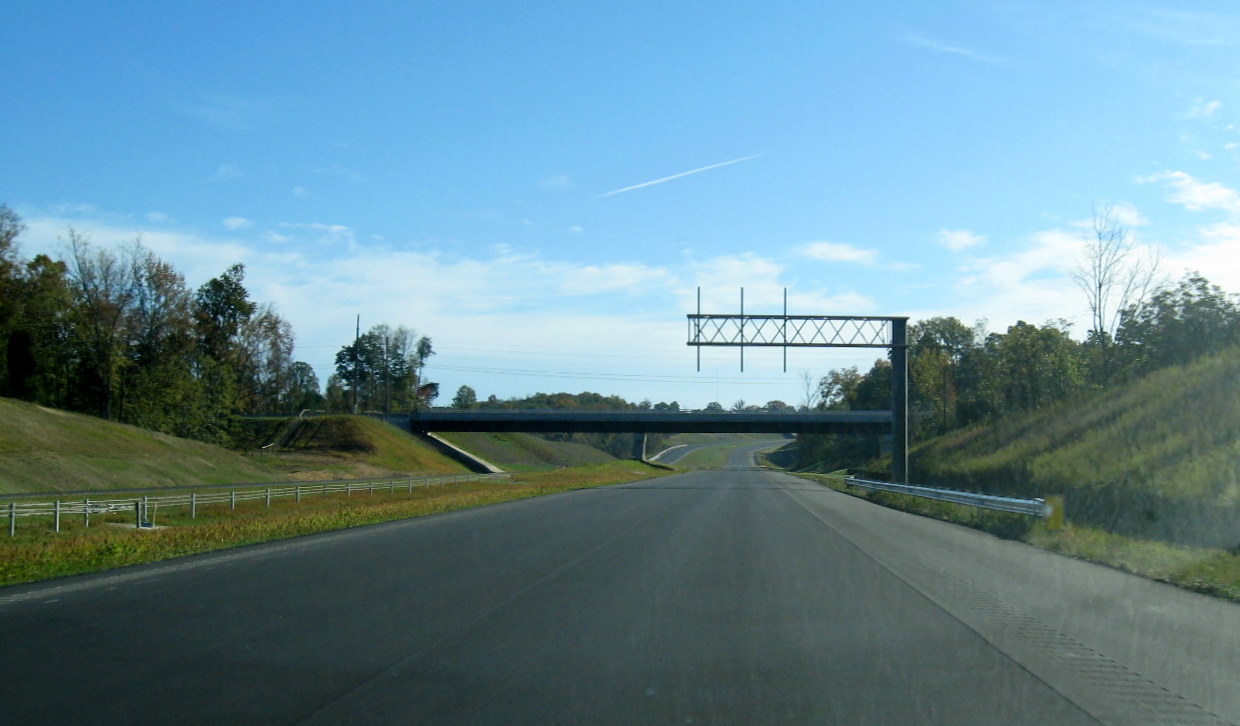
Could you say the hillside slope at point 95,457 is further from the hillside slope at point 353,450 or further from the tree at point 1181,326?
the tree at point 1181,326

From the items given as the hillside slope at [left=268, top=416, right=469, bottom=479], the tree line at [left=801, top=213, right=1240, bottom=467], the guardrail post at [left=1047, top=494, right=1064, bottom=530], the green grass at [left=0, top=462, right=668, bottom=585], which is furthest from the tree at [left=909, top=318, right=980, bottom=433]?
the guardrail post at [left=1047, top=494, right=1064, bottom=530]

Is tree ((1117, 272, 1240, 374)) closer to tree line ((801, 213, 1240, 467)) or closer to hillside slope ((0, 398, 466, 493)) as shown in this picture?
tree line ((801, 213, 1240, 467))

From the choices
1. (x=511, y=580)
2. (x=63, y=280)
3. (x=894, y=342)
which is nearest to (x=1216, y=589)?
(x=511, y=580)

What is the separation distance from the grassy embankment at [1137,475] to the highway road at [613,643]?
3611mm

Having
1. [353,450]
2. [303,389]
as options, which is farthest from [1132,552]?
[303,389]

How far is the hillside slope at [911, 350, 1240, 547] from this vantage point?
83.5 feet

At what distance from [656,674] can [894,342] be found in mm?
42370

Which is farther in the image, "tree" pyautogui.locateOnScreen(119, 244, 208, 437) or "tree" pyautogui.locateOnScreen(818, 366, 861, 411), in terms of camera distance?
"tree" pyautogui.locateOnScreen(818, 366, 861, 411)

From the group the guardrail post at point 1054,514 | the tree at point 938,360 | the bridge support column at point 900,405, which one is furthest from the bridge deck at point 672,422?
the guardrail post at point 1054,514

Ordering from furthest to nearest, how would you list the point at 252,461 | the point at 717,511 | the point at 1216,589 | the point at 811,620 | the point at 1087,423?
the point at 252,461 < the point at 1087,423 < the point at 717,511 < the point at 1216,589 < the point at 811,620

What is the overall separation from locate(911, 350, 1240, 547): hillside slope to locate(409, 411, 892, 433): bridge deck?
2595cm

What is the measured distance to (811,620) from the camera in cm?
1117

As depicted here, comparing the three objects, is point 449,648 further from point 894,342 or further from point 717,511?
point 894,342

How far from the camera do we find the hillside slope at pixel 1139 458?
25453mm
